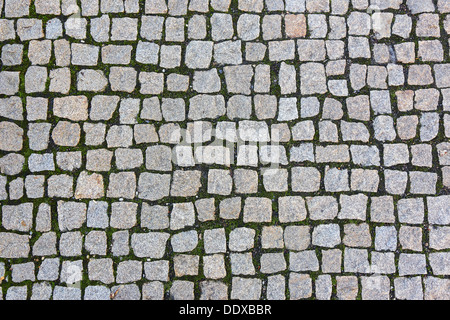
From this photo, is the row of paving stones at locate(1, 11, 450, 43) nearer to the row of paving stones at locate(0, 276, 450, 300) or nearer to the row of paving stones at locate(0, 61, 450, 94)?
the row of paving stones at locate(0, 61, 450, 94)

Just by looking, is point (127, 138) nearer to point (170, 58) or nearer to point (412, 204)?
point (170, 58)

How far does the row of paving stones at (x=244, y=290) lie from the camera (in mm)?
4094

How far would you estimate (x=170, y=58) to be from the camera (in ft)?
14.1

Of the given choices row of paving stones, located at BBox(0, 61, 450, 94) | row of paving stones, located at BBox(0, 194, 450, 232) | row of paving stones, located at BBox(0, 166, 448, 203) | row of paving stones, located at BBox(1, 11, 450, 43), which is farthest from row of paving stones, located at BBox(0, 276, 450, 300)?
row of paving stones, located at BBox(1, 11, 450, 43)

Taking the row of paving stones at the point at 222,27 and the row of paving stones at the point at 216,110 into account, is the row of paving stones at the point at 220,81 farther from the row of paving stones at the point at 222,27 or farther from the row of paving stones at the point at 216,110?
the row of paving stones at the point at 222,27

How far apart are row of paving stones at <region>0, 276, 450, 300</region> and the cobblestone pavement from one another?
1 centimetres

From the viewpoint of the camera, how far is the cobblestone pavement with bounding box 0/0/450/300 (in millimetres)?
4121

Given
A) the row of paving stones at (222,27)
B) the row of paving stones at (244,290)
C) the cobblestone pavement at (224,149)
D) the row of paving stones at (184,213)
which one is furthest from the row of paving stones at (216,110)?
the row of paving stones at (244,290)

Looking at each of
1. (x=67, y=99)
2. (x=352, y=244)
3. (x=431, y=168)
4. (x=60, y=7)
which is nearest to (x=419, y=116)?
(x=431, y=168)

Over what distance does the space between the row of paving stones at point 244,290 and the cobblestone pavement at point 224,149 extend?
1 cm

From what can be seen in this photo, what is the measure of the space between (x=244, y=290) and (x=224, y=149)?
1497mm

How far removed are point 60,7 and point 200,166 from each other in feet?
7.76

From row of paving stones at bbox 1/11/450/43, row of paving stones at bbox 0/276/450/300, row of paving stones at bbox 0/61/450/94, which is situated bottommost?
row of paving stones at bbox 0/276/450/300

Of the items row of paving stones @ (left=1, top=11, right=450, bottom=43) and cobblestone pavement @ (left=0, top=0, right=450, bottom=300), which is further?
row of paving stones @ (left=1, top=11, right=450, bottom=43)
